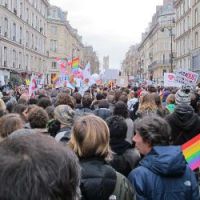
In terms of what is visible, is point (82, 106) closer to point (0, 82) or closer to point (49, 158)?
point (49, 158)

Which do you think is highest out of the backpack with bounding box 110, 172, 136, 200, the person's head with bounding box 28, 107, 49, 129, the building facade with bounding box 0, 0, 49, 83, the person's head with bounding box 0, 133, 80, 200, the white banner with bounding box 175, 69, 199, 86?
the building facade with bounding box 0, 0, 49, 83

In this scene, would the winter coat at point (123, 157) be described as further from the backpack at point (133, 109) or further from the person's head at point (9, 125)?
the backpack at point (133, 109)

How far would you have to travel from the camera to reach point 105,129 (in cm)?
337

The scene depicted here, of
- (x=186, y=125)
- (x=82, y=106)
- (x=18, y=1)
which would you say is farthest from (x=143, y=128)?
(x=18, y=1)

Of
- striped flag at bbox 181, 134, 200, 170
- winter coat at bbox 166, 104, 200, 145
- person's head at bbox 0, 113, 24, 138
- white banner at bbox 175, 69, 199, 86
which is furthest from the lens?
white banner at bbox 175, 69, 199, 86

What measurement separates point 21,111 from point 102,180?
4474 millimetres

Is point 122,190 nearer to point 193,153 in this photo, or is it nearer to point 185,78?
point 193,153

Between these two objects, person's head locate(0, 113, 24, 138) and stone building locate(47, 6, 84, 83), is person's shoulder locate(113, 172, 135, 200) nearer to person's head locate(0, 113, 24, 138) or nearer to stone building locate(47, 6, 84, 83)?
person's head locate(0, 113, 24, 138)

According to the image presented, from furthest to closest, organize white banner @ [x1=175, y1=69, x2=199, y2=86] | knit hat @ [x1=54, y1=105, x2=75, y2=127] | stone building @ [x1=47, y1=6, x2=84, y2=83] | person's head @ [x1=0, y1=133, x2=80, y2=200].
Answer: stone building @ [x1=47, y1=6, x2=84, y2=83] < white banner @ [x1=175, y1=69, x2=199, y2=86] < knit hat @ [x1=54, y1=105, x2=75, y2=127] < person's head @ [x1=0, y1=133, x2=80, y2=200]

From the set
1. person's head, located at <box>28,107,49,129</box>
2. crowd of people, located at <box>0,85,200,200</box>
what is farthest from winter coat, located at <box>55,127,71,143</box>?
person's head, located at <box>28,107,49,129</box>

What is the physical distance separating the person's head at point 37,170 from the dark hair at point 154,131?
1.97m

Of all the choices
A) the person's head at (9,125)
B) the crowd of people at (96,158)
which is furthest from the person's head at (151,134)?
the person's head at (9,125)

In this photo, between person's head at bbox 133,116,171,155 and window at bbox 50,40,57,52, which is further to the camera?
window at bbox 50,40,57,52

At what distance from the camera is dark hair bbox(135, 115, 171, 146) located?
353 centimetres
